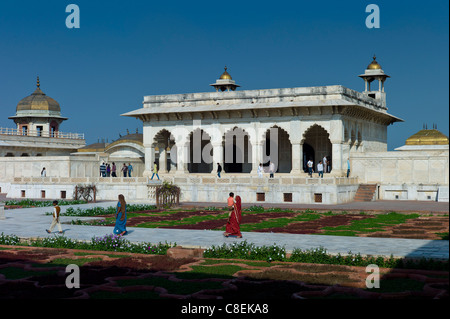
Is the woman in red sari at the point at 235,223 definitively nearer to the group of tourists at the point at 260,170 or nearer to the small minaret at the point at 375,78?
the group of tourists at the point at 260,170

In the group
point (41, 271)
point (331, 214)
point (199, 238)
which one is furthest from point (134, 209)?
point (41, 271)

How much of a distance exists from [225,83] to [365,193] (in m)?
17.0

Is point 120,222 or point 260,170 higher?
point 260,170

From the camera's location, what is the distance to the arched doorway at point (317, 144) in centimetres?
3544

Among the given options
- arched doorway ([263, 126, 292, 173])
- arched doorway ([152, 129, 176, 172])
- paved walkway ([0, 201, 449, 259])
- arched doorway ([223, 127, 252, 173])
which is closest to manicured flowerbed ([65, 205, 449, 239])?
paved walkway ([0, 201, 449, 259])

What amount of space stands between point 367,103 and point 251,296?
29.0 m

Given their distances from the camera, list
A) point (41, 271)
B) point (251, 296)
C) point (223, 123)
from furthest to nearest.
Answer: point (223, 123) < point (41, 271) < point (251, 296)

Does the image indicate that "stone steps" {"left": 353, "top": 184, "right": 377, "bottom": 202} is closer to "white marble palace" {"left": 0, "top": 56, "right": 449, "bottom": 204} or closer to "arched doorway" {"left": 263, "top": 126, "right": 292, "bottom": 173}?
"white marble palace" {"left": 0, "top": 56, "right": 449, "bottom": 204}

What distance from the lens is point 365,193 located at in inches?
1154

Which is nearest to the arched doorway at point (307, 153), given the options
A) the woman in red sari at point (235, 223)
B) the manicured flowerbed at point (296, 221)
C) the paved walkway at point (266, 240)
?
the manicured flowerbed at point (296, 221)

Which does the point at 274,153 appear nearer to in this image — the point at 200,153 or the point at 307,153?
the point at 307,153

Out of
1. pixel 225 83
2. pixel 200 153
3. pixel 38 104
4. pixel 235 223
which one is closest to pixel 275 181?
pixel 200 153

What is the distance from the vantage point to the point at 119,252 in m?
12.7
